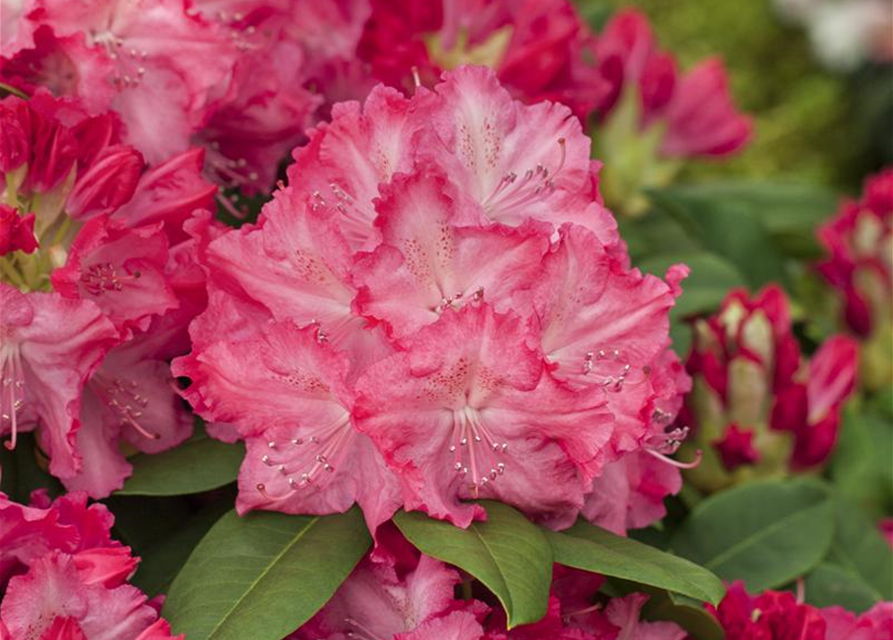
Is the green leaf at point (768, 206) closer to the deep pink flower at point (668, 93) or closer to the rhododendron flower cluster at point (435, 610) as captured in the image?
the deep pink flower at point (668, 93)

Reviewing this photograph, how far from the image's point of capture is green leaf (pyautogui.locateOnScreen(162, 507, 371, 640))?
58cm

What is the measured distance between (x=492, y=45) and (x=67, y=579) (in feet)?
1.60

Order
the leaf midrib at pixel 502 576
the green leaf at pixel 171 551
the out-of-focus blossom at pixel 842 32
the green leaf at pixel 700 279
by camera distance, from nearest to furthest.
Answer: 1. the leaf midrib at pixel 502 576
2. the green leaf at pixel 171 551
3. the green leaf at pixel 700 279
4. the out-of-focus blossom at pixel 842 32

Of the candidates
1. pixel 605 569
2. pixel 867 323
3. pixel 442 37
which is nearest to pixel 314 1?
pixel 442 37

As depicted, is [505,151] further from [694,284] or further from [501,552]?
[694,284]

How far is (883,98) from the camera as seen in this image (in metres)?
2.95

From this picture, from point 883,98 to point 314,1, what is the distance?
2.31m

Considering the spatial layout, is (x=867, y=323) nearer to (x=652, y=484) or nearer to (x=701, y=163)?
(x=652, y=484)

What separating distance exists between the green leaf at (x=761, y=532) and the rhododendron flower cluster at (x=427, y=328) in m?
0.22

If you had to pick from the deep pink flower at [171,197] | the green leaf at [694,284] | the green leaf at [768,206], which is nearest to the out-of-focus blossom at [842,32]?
the green leaf at [768,206]

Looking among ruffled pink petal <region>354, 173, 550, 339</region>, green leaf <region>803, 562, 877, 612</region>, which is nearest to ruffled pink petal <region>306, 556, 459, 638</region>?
ruffled pink petal <region>354, 173, 550, 339</region>

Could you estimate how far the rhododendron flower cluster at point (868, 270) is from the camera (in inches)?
44.8

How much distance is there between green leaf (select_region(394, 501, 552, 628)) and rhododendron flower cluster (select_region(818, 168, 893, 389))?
2.05 ft

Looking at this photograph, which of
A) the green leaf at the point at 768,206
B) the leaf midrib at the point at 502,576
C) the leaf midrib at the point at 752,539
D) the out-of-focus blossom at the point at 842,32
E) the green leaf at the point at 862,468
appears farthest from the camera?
the out-of-focus blossom at the point at 842,32
